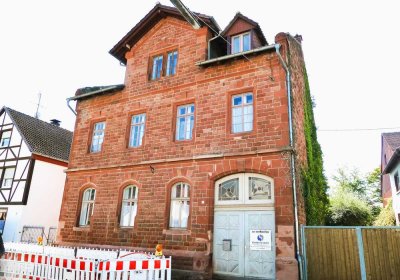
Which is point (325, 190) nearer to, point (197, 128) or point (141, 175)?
point (197, 128)

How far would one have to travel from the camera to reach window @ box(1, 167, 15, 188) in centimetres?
1906

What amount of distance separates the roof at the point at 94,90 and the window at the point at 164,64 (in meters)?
1.60

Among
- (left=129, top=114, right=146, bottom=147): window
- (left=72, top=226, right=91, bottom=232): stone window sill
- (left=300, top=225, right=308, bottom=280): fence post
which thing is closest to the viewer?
(left=300, top=225, right=308, bottom=280): fence post

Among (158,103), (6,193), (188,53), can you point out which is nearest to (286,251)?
(158,103)

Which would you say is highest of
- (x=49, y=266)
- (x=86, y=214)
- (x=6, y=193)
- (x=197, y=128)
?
(x=197, y=128)

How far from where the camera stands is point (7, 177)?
19359mm

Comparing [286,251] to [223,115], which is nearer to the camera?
[286,251]

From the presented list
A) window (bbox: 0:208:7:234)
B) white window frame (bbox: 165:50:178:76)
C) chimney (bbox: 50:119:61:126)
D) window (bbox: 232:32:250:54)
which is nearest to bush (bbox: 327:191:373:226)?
window (bbox: 232:32:250:54)

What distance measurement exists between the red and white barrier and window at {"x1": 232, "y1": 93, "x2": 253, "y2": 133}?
5.10m

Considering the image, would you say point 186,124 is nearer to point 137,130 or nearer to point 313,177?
point 137,130

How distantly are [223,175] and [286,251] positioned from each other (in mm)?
2984

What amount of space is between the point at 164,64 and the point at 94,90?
154 inches

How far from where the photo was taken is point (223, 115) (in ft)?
35.1

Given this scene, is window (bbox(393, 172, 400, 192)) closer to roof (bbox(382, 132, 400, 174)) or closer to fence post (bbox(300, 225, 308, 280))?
roof (bbox(382, 132, 400, 174))
